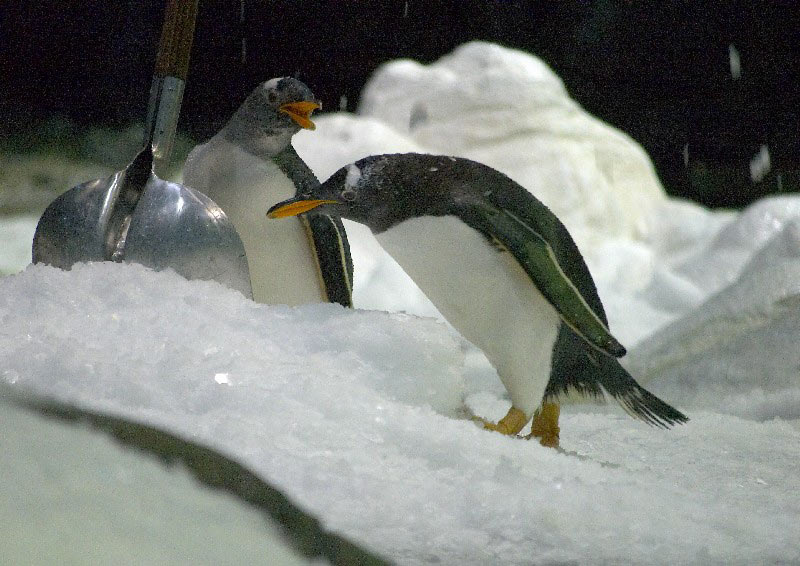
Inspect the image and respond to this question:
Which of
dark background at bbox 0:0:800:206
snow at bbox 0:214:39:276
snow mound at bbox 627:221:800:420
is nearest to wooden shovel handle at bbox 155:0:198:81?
dark background at bbox 0:0:800:206

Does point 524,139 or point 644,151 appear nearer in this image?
point 524,139

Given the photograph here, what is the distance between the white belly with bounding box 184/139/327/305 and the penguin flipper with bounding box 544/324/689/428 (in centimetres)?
46

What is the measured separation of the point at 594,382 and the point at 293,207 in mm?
451

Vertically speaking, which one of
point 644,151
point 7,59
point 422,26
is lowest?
point 644,151

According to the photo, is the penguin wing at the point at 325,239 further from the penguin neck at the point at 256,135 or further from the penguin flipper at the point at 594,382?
the penguin flipper at the point at 594,382

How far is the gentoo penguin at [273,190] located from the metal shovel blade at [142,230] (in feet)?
0.74

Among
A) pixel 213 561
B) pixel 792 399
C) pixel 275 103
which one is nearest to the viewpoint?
pixel 213 561

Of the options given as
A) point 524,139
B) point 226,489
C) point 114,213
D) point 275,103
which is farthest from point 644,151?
point 226,489

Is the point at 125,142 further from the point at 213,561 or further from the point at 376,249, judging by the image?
the point at 213,561

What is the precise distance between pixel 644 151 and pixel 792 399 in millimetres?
2914

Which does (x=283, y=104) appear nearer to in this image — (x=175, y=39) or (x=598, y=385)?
(x=175, y=39)

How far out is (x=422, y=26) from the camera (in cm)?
260

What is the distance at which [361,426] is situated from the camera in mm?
638

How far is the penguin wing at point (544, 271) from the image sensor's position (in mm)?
909
